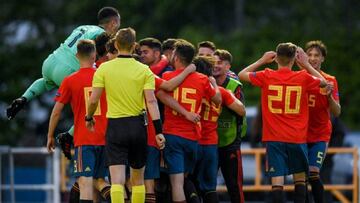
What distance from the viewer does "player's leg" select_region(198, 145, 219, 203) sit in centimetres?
1769

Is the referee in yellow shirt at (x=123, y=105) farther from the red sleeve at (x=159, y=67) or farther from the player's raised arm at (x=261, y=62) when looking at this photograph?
the player's raised arm at (x=261, y=62)

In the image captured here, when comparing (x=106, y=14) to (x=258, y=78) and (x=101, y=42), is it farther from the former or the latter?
(x=258, y=78)

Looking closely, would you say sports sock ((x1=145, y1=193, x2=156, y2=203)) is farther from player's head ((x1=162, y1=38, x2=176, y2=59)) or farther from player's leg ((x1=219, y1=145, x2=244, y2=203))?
player's head ((x1=162, y1=38, x2=176, y2=59))

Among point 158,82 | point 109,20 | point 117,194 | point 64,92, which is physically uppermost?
point 109,20

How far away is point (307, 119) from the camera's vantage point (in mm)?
17781

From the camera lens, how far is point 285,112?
17.7 meters

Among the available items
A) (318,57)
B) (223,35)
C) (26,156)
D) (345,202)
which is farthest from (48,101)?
(318,57)

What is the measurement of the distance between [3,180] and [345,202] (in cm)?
629

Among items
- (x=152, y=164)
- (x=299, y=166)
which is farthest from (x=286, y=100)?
(x=152, y=164)

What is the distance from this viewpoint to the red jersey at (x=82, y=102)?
55.7 ft

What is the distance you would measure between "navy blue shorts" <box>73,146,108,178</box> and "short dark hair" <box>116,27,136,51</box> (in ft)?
4.72

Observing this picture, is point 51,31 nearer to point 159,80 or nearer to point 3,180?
point 3,180

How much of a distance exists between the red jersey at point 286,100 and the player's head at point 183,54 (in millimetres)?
1010

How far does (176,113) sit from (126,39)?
4.57ft
